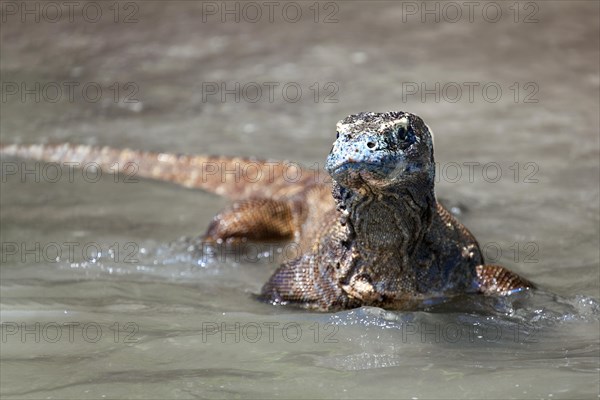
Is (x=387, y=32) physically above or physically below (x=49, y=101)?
above

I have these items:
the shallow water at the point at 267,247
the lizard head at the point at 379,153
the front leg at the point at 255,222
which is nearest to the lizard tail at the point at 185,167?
the shallow water at the point at 267,247

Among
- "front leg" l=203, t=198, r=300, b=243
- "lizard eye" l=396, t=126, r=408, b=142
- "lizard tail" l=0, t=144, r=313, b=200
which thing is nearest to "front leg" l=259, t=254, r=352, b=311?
"lizard eye" l=396, t=126, r=408, b=142

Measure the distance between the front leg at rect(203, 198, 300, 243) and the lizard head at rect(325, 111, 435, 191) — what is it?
2896 mm

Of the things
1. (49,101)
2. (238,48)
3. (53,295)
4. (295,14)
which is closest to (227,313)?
(53,295)

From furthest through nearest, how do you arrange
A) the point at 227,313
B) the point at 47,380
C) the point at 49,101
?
the point at 49,101, the point at 227,313, the point at 47,380

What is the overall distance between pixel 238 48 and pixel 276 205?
268 inches

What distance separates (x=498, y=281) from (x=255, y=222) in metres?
2.64

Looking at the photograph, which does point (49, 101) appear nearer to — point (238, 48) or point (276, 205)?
point (238, 48)

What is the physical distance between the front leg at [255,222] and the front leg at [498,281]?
7.74ft

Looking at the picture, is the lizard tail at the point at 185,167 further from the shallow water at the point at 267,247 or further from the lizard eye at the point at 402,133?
the lizard eye at the point at 402,133

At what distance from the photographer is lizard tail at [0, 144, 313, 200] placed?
9.82 metres

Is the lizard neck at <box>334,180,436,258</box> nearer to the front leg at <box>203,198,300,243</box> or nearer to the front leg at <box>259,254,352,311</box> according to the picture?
the front leg at <box>259,254,352,311</box>

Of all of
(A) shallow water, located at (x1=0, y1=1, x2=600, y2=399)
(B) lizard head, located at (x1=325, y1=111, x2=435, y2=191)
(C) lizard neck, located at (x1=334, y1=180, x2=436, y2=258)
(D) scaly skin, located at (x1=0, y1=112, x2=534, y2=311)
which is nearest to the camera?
(A) shallow water, located at (x1=0, y1=1, x2=600, y2=399)

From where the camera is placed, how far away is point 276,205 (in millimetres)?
8883
